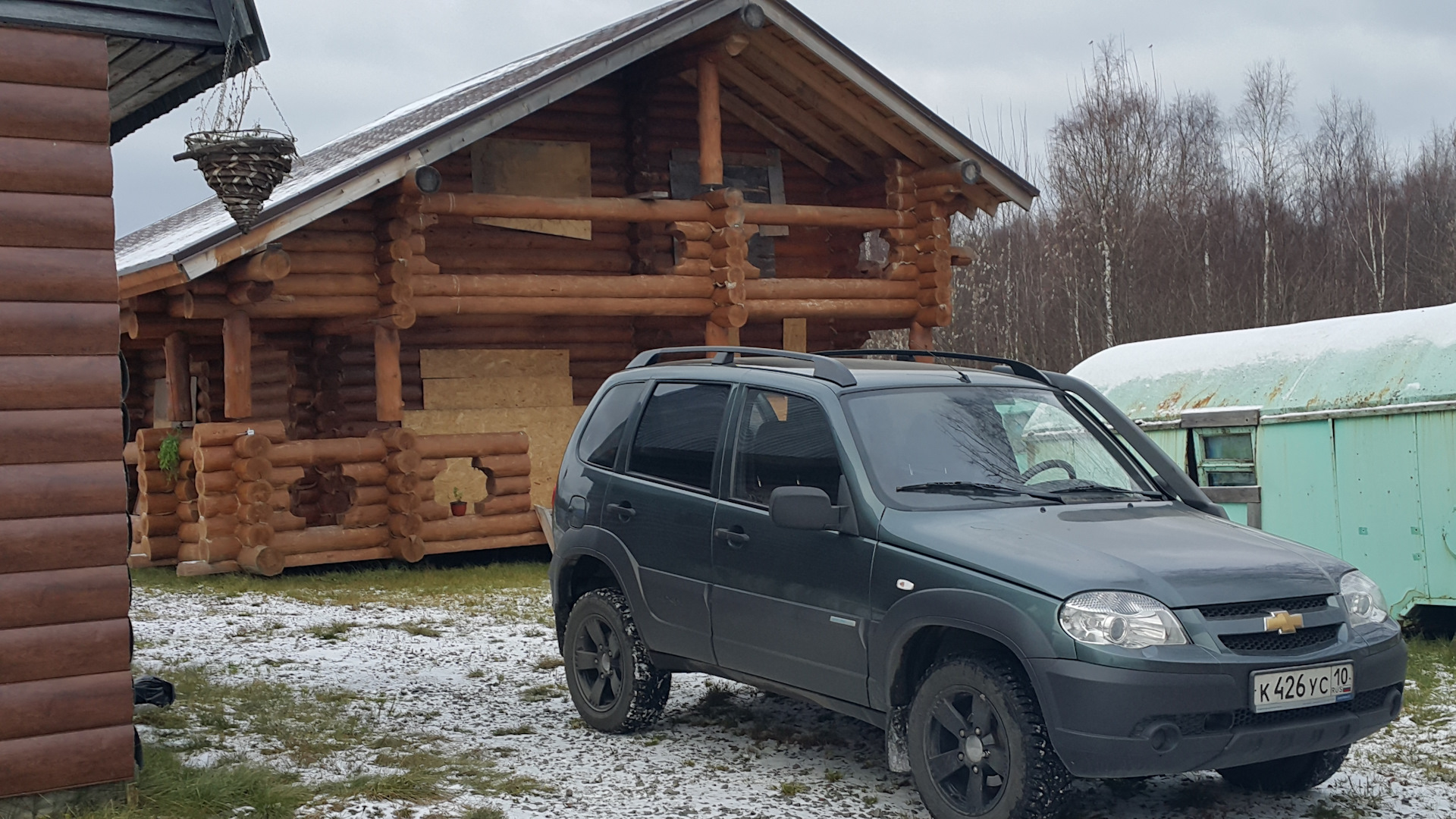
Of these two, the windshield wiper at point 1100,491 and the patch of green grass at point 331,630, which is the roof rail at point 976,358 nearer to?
the windshield wiper at point 1100,491

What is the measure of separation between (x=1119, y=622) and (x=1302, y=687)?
0.76 meters

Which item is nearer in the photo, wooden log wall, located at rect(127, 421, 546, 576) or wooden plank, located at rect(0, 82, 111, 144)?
wooden plank, located at rect(0, 82, 111, 144)

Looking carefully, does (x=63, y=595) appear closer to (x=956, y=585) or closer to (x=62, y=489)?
(x=62, y=489)

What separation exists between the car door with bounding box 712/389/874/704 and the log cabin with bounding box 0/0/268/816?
256 centimetres

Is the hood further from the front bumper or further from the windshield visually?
the front bumper

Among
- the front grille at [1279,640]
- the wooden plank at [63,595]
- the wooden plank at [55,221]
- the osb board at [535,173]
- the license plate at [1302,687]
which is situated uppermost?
the osb board at [535,173]

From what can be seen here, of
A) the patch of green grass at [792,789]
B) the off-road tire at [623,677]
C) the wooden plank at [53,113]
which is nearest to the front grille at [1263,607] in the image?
the patch of green grass at [792,789]

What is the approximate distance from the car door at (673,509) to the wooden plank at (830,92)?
984cm

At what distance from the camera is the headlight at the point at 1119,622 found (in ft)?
16.9

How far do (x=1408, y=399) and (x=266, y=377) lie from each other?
1232 centimetres

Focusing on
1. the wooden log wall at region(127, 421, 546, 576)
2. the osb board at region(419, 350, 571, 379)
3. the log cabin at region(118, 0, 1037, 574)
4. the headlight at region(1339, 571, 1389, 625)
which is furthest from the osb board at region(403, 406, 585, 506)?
the headlight at region(1339, 571, 1389, 625)

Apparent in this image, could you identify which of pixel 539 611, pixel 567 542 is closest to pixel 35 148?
pixel 567 542

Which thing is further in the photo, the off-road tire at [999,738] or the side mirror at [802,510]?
the side mirror at [802,510]

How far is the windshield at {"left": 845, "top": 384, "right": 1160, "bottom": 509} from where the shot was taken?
6.06 metres
